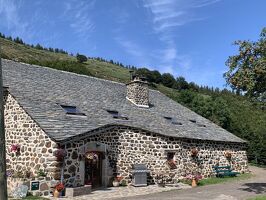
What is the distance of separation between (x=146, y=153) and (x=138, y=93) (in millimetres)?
7116

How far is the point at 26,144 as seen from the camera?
1691 centimetres

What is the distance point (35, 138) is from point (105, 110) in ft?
19.3

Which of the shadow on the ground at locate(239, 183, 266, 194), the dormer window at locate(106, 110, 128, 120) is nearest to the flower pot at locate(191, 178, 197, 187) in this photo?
the shadow on the ground at locate(239, 183, 266, 194)

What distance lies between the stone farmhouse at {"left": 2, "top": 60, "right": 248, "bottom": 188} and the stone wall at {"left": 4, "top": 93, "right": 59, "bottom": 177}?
4cm

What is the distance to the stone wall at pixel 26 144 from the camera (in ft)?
51.5

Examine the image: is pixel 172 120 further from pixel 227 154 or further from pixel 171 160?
pixel 171 160

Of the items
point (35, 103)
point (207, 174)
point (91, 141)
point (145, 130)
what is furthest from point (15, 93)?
point (207, 174)

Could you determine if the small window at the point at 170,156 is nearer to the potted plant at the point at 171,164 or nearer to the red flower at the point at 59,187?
the potted plant at the point at 171,164

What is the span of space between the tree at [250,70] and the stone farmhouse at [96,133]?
18.1ft

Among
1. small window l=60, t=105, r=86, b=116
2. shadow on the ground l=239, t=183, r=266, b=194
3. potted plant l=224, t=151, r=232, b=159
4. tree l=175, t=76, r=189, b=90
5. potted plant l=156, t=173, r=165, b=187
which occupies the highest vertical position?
tree l=175, t=76, r=189, b=90

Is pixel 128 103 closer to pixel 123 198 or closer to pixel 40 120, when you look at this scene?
pixel 40 120

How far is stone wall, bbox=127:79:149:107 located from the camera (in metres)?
25.9

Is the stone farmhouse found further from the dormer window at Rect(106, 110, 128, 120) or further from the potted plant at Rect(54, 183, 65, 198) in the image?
the potted plant at Rect(54, 183, 65, 198)

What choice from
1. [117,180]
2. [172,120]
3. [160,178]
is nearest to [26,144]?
[117,180]
